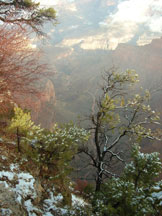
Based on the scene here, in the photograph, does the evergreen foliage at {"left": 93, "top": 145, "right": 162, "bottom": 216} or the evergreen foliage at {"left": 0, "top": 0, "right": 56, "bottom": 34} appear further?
the evergreen foliage at {"left": 0, "top": 0, "right": 56, "bottom": 34}

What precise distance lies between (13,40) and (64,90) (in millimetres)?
107178

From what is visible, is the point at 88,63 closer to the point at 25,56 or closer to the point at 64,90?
the point at 64,90

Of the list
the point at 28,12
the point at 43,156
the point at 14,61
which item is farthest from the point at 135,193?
the point at 28,12

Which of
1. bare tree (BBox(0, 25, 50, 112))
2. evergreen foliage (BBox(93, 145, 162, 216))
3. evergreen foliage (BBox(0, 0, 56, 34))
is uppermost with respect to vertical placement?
evergreen foliage (BBox(0, 0, 56, 34))

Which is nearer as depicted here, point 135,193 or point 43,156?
point 135,193

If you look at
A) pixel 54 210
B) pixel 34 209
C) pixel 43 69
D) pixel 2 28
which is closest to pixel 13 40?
pixel 2 28

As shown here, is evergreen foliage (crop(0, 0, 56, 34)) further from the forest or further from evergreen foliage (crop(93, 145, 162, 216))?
evergreen foliage (crop(93, 145, 162, 216))

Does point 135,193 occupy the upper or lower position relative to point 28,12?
lower

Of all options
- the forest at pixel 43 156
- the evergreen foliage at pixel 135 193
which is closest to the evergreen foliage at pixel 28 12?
the forest at pixel 43 156

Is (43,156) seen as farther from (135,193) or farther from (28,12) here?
(28,12)

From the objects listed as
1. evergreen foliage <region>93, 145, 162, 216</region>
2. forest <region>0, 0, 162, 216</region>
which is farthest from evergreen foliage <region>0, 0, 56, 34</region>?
evergreen foliage <region>93, 145, 162, 216</region>

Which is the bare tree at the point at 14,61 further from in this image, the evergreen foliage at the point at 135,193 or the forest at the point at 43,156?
the evergreen foliage at the point at 135,193

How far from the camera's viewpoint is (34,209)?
13.6 feet

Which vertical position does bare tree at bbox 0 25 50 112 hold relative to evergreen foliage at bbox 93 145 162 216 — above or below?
above
